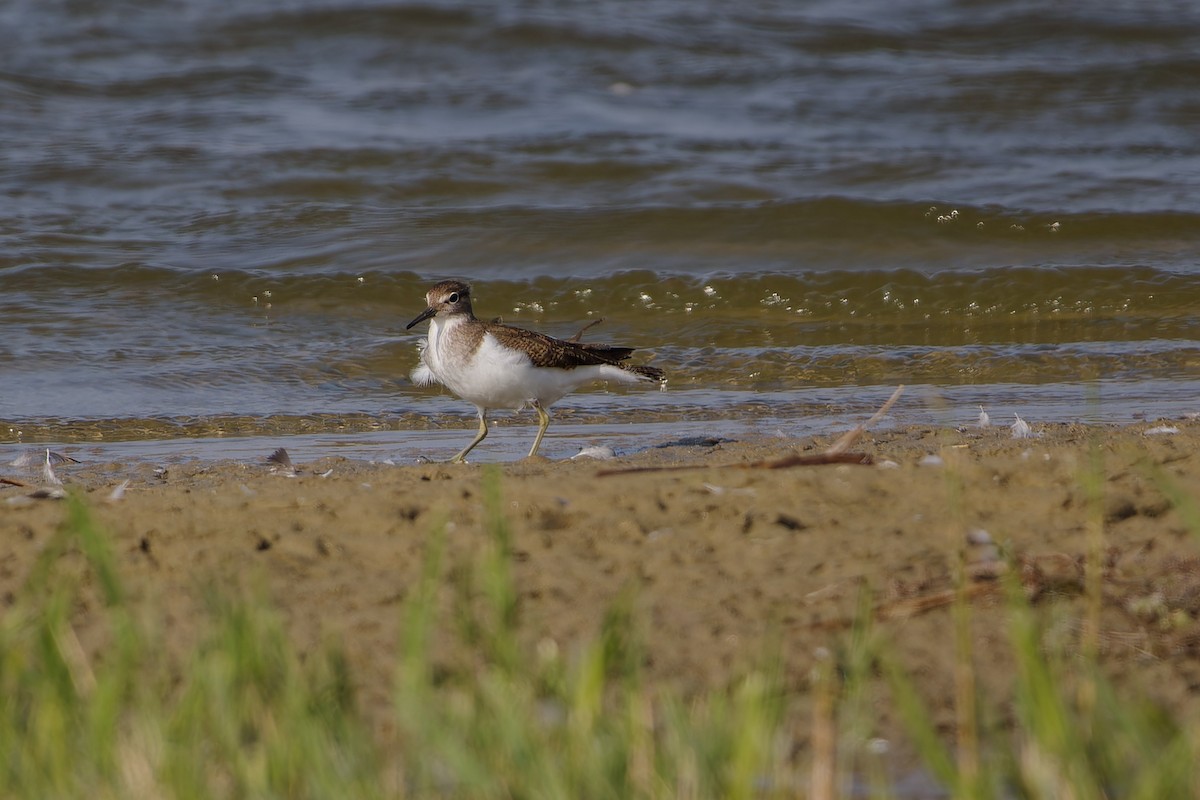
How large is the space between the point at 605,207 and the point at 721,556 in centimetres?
841

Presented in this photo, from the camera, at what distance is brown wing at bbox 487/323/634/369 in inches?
257

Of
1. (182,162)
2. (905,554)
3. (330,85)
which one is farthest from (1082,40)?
(905,554)

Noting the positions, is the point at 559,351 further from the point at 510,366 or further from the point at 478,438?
the point at 478,438

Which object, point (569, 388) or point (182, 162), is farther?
point (182, 162)

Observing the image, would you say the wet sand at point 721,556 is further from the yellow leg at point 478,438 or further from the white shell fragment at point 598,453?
the yellow leg at point 478,438

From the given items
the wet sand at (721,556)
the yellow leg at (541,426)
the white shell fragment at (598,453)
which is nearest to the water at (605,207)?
the yellow leg at (541,426)

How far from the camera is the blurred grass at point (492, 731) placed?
2.14m

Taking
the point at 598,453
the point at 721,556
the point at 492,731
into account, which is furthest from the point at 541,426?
the point at 492,731

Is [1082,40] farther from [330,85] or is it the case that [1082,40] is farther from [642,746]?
[642,746]

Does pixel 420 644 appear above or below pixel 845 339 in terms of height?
above

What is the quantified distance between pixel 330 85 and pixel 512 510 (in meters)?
11.7

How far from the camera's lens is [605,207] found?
11727 millimetres

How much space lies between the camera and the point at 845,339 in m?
9.44

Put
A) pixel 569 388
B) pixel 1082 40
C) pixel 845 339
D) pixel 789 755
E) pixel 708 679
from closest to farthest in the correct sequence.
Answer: pixel 789 755
pixel 708 679
pixel 569 388
pixel 845 339
pixel 1082 40
